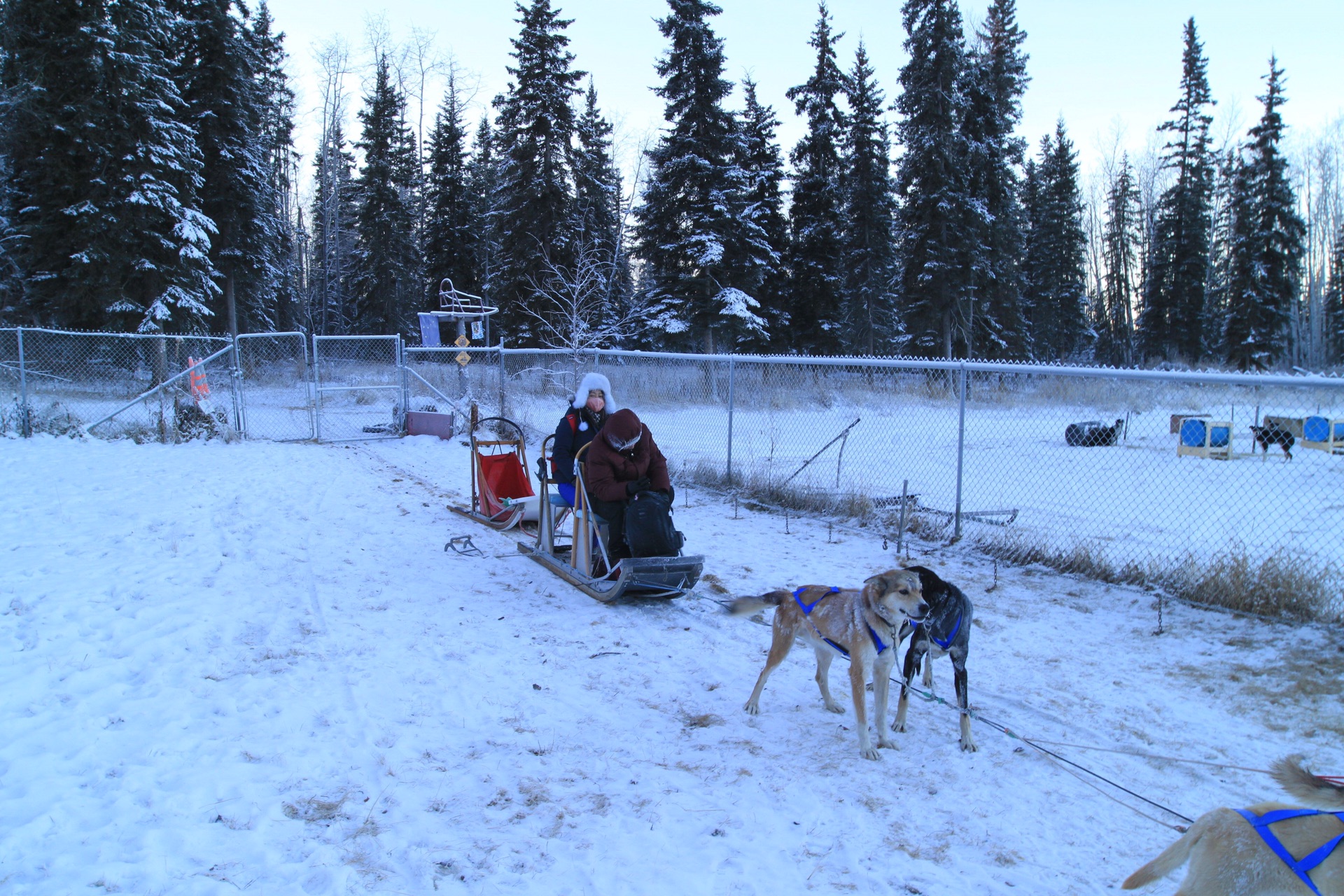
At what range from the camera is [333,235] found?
45.2m

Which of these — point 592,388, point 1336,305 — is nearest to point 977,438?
point 592,388

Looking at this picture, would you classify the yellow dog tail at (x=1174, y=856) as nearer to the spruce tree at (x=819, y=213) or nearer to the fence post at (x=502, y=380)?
the fence post at (x=502, y=380)

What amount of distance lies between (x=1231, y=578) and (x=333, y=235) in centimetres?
4877

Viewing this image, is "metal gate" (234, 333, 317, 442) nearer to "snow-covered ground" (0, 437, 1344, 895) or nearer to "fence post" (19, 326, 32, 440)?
"fence post" (19, 326, 32, 440)

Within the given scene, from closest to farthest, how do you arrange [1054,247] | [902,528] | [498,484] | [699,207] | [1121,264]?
[902,528] → [498,484] → [699,207] → [1054,247] → [1121,264]

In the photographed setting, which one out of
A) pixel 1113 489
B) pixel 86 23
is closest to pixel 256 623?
pixel 1113 489

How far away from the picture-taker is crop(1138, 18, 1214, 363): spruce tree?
131ft

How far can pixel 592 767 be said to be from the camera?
349 cm

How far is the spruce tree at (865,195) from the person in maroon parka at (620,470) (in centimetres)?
2842

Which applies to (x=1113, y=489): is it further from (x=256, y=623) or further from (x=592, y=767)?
(x=256, y=623)

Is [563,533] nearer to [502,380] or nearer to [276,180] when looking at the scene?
[502,380]

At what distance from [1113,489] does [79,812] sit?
1124 cm

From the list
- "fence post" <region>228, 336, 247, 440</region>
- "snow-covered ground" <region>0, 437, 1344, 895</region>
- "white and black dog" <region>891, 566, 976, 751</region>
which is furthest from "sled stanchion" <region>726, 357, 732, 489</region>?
"fence post" <region>228, 336, 247, 440</region>

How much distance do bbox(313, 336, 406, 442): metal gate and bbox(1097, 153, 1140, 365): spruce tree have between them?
151 feet
